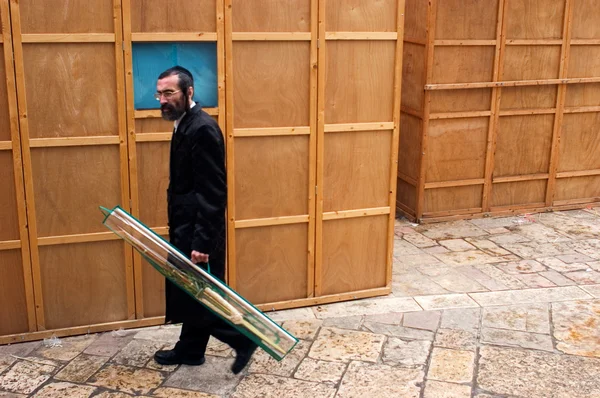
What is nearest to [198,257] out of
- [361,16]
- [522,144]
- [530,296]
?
[361,16]

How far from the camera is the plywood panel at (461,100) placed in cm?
839

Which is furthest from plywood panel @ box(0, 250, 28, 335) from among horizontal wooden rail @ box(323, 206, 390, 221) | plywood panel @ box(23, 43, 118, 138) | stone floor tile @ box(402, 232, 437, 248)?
stone floor tile @ box(402, 232, 437, 248)

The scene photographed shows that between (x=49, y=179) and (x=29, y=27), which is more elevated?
(x=29, y=27)

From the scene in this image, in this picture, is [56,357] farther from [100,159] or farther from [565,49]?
[565,49]

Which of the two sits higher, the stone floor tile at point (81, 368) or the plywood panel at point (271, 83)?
the plywood panel at point (271, 83)

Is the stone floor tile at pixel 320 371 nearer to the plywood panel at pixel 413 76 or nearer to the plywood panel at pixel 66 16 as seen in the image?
the plywood panel at pixel 66 16

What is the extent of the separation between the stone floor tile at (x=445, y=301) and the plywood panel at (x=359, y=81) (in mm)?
1599

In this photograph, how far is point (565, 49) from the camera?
871 cm

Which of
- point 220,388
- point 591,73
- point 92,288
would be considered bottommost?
point 220,388

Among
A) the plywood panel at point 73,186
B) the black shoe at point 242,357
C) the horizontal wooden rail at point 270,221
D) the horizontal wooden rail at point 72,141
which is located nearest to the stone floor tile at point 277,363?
the black shoe at point 242,357

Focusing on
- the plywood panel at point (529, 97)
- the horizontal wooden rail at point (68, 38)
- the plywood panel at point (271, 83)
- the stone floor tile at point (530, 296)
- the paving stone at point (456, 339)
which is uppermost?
the horizontal wooden rail at point (68, 38)

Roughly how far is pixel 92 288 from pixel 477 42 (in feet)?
16.7

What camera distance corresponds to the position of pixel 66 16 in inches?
201

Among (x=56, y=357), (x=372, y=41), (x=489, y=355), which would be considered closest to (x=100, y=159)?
(x=56, y=357)
